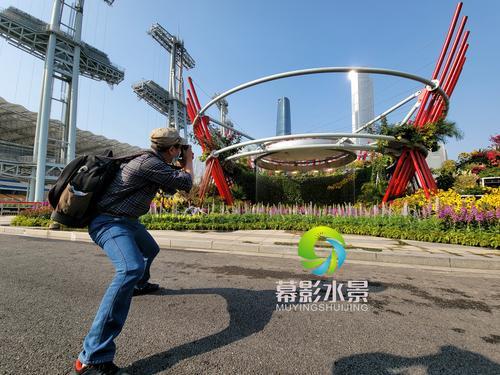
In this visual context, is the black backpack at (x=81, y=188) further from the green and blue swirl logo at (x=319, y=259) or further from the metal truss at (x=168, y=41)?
the metal truss at (x=168, y=41)

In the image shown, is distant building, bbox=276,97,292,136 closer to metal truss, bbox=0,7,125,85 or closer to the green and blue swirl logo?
metal truss, bbox=0,7,125,85

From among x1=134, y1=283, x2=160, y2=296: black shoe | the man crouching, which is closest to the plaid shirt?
the man crouching

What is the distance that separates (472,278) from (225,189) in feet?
48.3

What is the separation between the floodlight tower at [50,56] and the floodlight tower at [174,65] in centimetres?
1213

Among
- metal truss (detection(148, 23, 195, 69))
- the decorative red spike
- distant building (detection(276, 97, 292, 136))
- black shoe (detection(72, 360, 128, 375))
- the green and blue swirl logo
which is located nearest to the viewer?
black shoe (detection(72, 360, 128, 375))

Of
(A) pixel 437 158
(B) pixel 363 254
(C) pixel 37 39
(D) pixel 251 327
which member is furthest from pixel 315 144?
(C) pixel 37 39

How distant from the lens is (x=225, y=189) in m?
17.7

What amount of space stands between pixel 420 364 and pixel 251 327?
49.6 inches

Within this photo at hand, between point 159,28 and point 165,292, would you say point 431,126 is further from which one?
point 159,28

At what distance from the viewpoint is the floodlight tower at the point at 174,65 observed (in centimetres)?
4431

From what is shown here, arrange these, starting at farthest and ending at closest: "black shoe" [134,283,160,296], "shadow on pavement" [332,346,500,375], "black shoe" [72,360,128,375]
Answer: "black shoe" [134,283,160,296]
"shadow on pavement" [332,346,500,375]
"black shoe" [72,360,128,375]

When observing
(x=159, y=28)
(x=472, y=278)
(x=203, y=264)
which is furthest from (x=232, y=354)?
(x=159, y=28)

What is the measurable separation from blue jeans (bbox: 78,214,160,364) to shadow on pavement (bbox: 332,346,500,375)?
145cm

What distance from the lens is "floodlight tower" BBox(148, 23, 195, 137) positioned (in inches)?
1745
